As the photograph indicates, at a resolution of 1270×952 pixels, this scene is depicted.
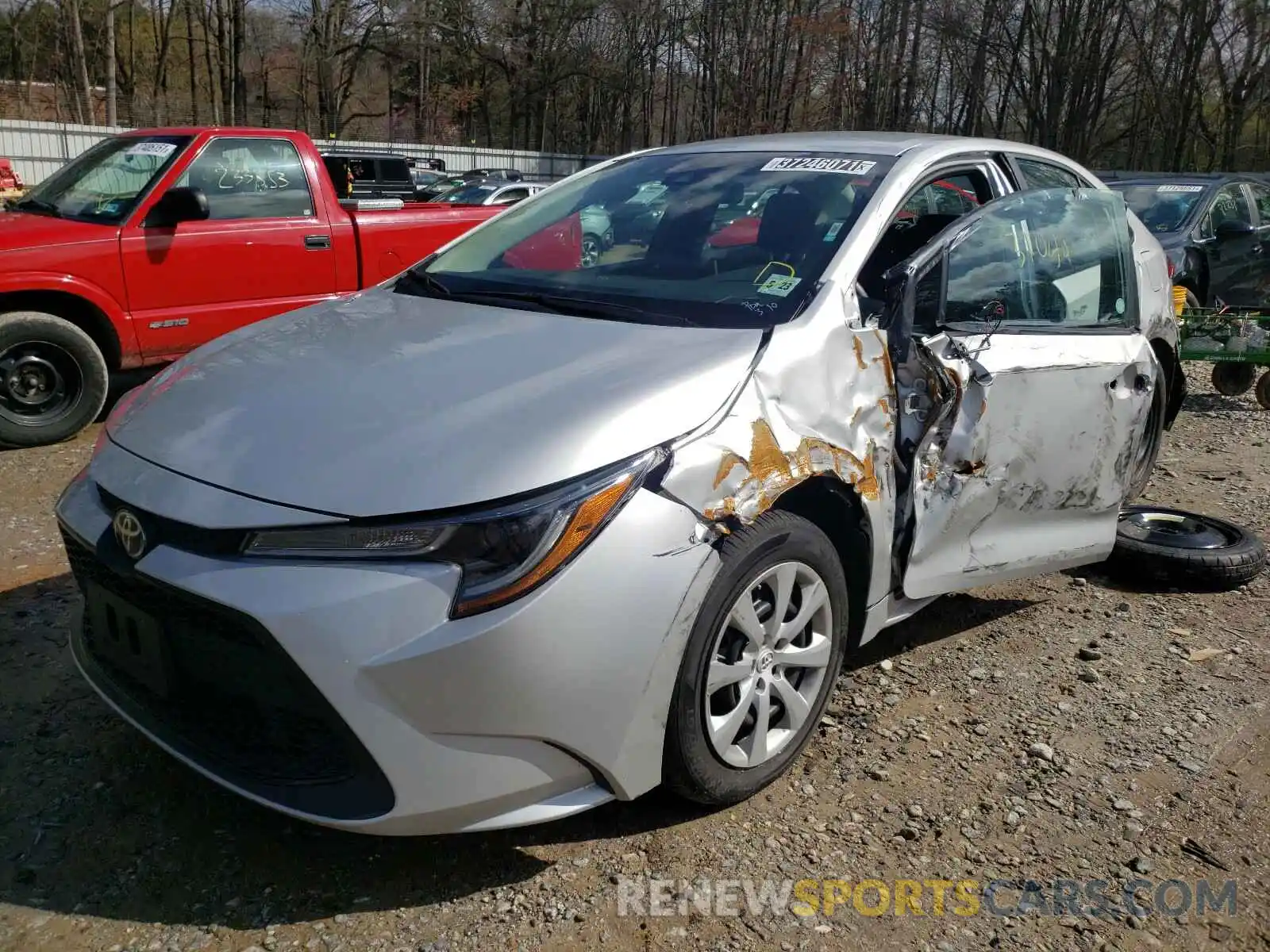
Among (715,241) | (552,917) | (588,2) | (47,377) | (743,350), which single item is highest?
(588,2)

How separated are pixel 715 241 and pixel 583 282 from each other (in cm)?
43

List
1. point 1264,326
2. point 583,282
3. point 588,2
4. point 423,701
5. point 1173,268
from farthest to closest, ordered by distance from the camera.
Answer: point 588,2 < point 1173,268 < point 1264,326 < point 583,282 < point 423,701

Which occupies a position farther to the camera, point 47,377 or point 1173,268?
point 1173,268

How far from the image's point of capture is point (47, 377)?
5965 mm

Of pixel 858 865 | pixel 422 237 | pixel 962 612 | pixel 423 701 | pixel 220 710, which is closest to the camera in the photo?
pixel 423 701

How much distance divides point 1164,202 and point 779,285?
8.74 m

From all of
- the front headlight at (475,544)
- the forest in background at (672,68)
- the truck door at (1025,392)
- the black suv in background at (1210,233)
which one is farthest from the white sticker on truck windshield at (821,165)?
the forest in background at (672,68)

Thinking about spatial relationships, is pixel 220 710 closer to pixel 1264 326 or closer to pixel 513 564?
pixel 513 564

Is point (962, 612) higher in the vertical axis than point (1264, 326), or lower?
lower

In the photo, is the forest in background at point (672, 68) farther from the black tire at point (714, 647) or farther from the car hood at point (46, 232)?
the black tire at point (714, 647)

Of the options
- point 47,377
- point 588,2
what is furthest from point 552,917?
point 588,2

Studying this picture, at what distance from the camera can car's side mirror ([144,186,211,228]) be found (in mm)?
6074

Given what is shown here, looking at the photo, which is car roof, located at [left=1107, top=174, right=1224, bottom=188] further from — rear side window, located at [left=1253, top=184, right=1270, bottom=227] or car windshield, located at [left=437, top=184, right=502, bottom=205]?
car windshield, located at [left=437, top=184, right=502, bottom=205]

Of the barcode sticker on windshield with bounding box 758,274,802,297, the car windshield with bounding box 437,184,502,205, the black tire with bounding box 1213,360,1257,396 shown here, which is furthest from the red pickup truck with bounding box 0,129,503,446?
the car windshield with bounding box 437,184,502,205
